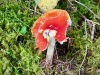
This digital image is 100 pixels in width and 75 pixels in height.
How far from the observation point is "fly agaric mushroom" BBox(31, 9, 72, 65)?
1.71 m

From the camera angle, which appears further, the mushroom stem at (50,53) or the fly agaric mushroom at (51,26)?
the mushroom stem at (50,53)

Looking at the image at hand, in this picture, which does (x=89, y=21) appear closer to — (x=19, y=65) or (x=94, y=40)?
(x=94, y=40)

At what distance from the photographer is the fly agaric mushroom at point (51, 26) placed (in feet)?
5.62

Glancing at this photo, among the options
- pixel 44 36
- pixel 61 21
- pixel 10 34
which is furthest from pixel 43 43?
pixel 10 34

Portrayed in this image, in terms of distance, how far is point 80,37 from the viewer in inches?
79.7

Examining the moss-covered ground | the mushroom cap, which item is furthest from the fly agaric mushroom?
the moss-covered ground

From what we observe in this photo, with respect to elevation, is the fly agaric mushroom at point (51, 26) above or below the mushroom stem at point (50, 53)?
above

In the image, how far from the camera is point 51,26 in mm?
1727

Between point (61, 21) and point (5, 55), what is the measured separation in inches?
19.4

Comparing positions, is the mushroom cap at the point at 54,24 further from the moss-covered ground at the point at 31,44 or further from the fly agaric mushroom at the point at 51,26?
the moss-covered ground at the point at 31,44

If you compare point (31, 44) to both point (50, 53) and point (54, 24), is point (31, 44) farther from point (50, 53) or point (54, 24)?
point (54, 24)

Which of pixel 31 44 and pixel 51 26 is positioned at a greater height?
pixel 51 26

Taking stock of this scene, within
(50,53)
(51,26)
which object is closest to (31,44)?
(50,53)

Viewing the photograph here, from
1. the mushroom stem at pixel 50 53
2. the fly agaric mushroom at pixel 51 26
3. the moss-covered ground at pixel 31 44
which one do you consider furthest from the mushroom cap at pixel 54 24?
the moss-covered ground at pixel 31 44
